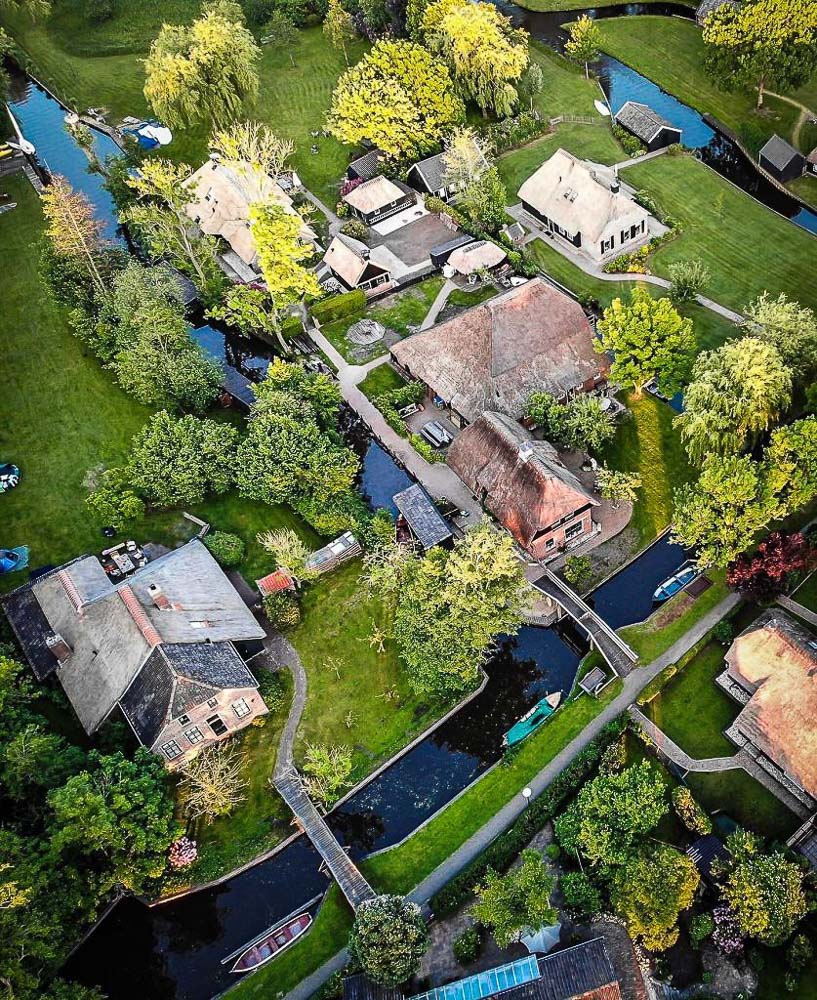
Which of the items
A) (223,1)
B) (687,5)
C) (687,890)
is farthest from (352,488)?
(687,5)

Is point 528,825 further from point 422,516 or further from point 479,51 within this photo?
point 479,51

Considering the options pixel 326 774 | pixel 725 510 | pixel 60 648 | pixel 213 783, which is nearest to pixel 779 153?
pixel 725 510

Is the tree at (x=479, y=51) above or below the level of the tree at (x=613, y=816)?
above

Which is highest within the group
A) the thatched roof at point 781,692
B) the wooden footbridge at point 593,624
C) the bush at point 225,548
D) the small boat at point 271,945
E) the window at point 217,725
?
the thatched roof at point 781,692

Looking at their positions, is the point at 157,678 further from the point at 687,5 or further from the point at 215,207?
the point at 687,5

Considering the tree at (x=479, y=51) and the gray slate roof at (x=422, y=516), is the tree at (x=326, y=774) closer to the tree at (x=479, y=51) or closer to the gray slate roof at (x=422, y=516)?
the gray slate roof at (x=422, y=516)

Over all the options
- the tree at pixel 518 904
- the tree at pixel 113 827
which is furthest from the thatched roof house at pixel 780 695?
the tree at pixel 113 827
